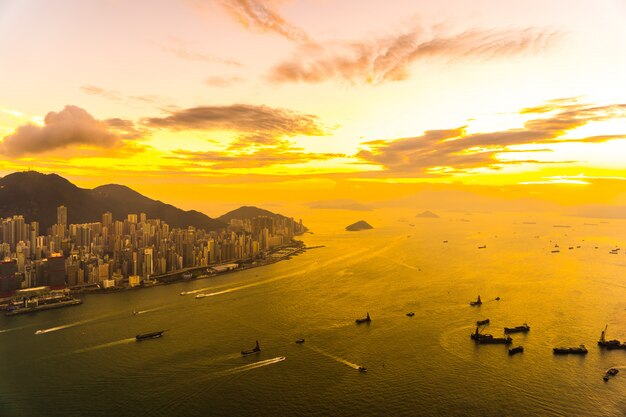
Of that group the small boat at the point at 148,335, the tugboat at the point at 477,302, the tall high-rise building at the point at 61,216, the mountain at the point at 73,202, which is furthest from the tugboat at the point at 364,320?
the mountain at the point at 73,202

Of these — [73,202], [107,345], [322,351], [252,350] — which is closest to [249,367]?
[252,350]

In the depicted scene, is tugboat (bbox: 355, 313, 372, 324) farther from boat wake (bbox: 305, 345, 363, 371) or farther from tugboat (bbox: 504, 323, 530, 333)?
tugboat (bbox: 504, 323, 530, 333)

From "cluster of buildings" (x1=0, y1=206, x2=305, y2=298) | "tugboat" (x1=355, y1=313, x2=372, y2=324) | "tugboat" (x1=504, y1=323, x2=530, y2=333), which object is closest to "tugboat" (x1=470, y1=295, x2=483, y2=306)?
"tugboat" (x1=504, y1=323, x2=530, y2=333)

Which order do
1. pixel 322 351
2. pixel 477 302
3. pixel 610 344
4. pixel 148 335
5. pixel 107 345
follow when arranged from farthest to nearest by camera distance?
1. pixel 477 302
2. pixel 148 335
3. pixel 107 345
4. pixel 610 344
5. pixel 322 351

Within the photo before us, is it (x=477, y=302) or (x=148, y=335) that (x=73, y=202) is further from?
(x=477, y=302)

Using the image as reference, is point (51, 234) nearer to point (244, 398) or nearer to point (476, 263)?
point (244, 398)

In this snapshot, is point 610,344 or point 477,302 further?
point 477,302
